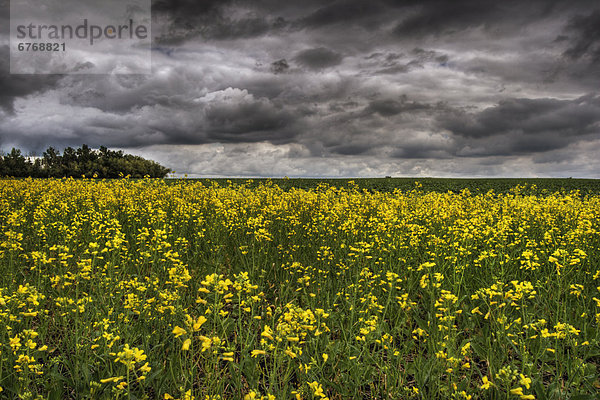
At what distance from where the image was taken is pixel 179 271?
359cm

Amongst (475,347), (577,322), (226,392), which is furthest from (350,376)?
(577,322)

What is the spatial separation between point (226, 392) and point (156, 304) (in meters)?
1.20

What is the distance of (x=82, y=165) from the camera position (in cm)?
7156

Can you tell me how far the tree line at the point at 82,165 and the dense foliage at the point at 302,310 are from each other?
218 ft

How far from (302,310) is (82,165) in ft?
275

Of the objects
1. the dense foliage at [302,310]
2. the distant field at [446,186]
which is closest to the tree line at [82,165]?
the distant field at [446,186]

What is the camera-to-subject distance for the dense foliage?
2711mm

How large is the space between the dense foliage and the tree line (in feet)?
218

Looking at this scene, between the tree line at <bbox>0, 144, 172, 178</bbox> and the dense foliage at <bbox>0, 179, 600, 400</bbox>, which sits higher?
the tree line at <bbox>0, 144, 172, 178</bbox>

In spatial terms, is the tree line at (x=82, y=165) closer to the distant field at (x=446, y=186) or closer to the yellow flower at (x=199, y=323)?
the distant field at (x=446, y=186)

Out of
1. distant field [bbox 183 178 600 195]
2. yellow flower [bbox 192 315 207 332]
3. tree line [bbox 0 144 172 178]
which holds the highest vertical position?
tree line [bbox 0 144 172 178]

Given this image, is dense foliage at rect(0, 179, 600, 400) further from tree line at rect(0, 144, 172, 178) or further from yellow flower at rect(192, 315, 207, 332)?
tree line at rect(0, 144, 172, 178)

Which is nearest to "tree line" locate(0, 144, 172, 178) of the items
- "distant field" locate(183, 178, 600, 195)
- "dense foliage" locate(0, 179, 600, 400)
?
"distant field" locate(183, 178, 600, 195)

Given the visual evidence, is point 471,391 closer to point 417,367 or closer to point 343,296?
point 417,367
